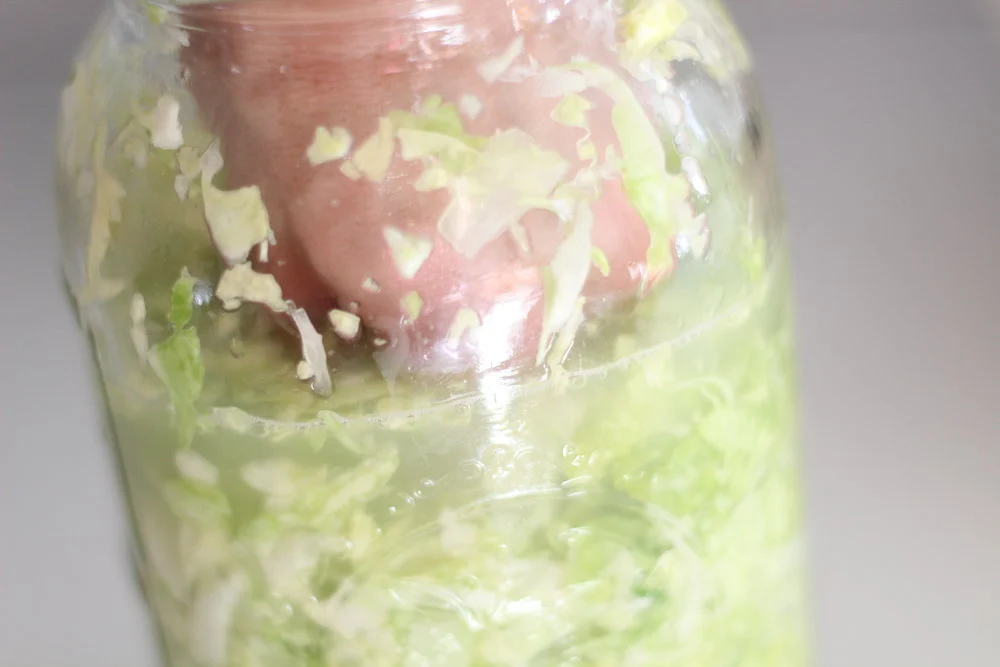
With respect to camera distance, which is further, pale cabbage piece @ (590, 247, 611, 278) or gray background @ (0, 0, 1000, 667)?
gray background @ (0, 0, 1000, 667)

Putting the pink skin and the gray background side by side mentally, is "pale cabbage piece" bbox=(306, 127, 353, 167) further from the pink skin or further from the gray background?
the gray background

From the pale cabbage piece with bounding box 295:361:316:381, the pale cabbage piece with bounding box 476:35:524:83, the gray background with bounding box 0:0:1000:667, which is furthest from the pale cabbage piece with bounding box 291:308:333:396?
the gray background with bounding box 0:0:1000:667

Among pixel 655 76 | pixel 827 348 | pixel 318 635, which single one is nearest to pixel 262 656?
pixel 318 635

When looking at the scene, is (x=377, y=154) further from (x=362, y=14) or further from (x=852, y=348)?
(x=852, y=348)

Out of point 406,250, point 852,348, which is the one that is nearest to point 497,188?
point 406,250

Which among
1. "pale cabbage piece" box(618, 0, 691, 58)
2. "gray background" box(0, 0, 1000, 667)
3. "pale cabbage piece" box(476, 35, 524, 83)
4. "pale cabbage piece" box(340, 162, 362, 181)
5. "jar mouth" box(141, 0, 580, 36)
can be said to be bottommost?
"gray background" box(0, 0, 1000, 667)

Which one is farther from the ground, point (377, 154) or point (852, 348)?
point (377, 154)

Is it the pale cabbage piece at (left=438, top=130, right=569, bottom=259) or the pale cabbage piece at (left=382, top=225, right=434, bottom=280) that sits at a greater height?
the pale cabbage piece at (left=438, top=130, right=569, bottom=259)
